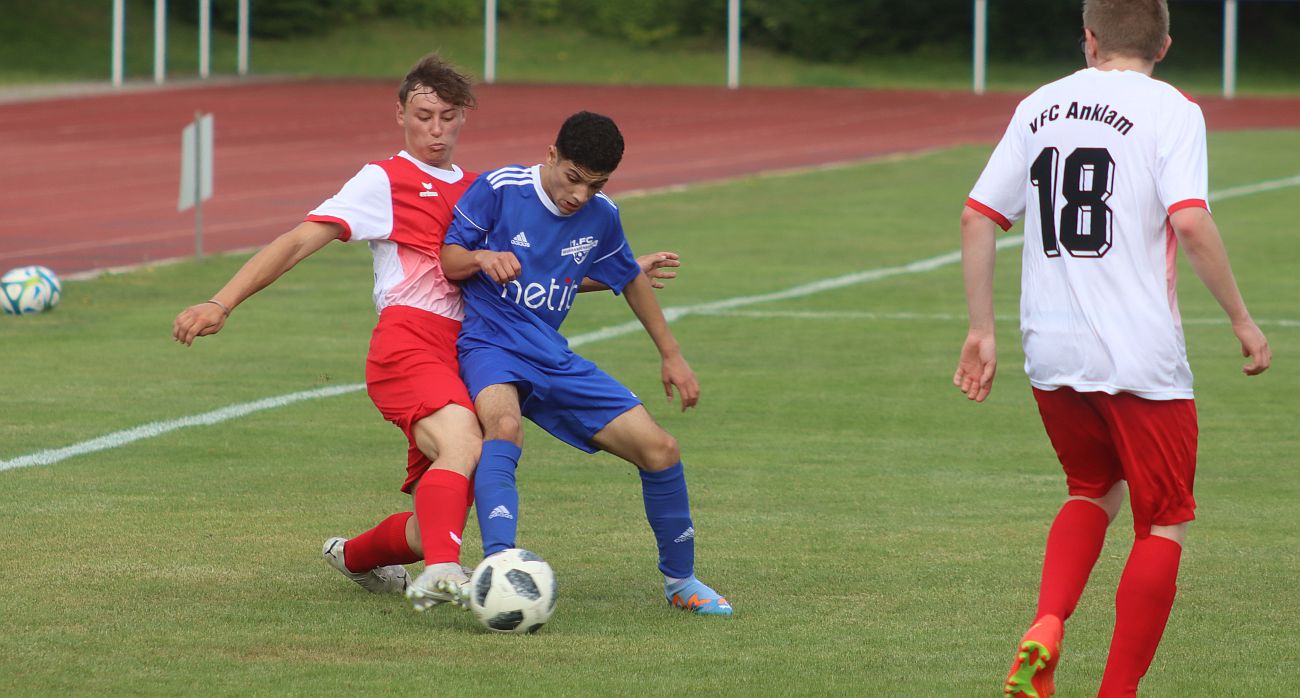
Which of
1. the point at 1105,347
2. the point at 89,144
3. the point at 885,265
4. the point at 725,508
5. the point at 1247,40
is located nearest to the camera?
the point at 1105,347

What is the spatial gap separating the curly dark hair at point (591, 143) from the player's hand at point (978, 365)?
1285mm

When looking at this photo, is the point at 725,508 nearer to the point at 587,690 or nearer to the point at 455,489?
the point at 455,489

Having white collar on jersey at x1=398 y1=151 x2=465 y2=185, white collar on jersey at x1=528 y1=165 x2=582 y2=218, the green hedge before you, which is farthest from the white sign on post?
the green hedge

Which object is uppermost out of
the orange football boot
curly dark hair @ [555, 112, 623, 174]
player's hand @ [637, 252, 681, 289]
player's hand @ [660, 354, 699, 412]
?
curly dark hair @ [555, 112, 623, 174]

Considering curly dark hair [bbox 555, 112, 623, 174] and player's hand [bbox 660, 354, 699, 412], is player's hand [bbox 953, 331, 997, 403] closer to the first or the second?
curly dark hair [bbox 555, 112, 623, 174]

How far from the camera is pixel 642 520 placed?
289 inches

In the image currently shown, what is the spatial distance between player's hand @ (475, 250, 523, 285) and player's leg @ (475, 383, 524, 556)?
375mm

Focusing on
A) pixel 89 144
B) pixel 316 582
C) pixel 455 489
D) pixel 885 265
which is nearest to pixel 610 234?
pixel 455 489

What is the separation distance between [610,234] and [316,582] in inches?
59.1

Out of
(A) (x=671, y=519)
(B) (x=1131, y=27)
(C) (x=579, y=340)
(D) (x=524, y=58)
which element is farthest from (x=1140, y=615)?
(D) (x=524, y=58)

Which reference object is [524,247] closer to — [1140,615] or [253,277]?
[253,277]

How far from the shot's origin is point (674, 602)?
599 cm

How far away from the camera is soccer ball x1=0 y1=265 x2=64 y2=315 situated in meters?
13.3

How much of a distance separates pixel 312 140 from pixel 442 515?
95.4 ft
